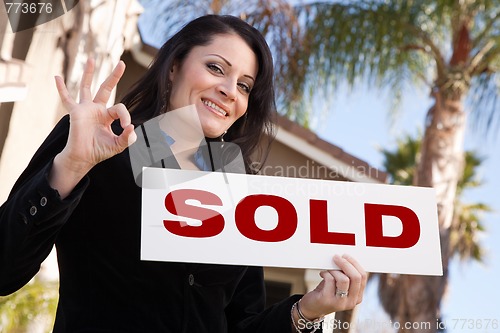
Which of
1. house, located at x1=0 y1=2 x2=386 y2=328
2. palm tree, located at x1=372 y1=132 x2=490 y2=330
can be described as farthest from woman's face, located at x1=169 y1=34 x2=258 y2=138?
palm tree, located at x1=372 y1=132 x2=490 y2=330

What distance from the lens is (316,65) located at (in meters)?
11.0

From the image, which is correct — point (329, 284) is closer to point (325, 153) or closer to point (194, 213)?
point (194, 213)

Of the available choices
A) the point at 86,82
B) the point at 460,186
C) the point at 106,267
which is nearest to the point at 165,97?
the point at 86,82

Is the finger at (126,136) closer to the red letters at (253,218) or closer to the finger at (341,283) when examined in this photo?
the red letters at (253,218)

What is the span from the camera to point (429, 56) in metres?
11.0

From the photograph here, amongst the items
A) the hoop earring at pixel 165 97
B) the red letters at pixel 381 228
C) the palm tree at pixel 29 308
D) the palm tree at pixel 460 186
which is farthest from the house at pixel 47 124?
the palm tree at pixel 460 186

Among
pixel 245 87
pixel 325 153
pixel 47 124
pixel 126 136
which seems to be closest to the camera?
pixel 126 136

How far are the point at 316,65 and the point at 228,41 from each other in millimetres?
8637

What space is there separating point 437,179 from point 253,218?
7827 mm

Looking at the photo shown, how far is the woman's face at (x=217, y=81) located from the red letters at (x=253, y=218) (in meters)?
0.27

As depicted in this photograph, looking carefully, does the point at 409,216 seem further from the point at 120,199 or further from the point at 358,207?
the point at 120,199

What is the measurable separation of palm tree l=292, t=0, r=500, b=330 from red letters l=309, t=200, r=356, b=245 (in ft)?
24.4

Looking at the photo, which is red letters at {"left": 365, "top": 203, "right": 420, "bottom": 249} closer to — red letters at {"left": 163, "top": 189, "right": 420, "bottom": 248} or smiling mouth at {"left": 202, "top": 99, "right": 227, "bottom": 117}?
red letters at {"left": 163, "top": 189, "right": 420, "bottom": 248}

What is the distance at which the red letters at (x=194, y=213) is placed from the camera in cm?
212
